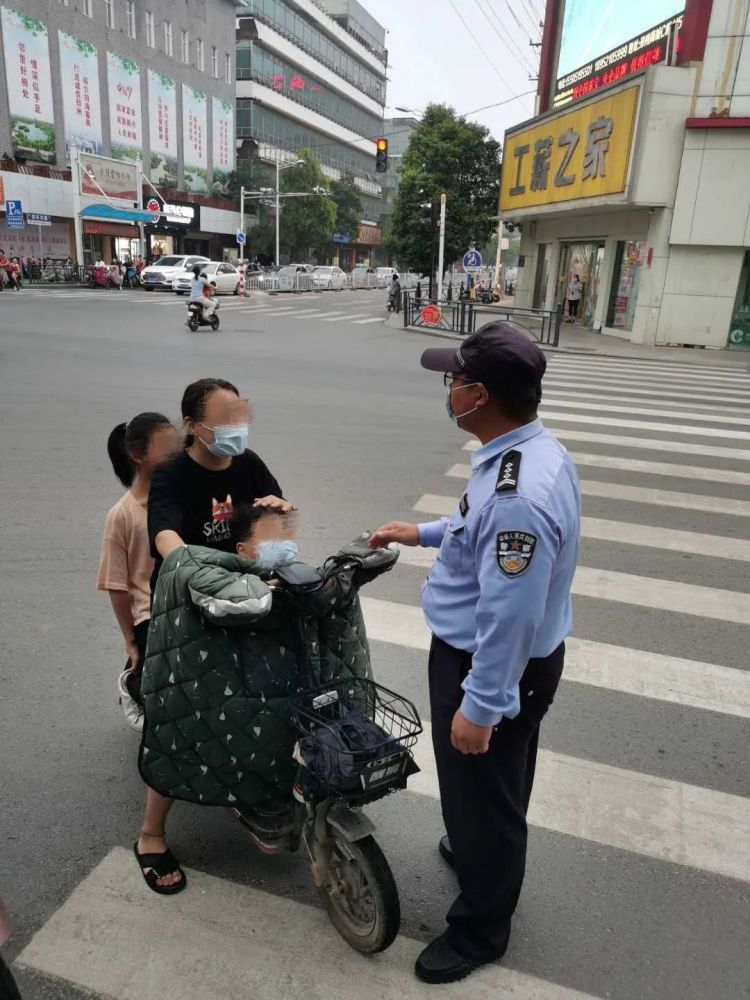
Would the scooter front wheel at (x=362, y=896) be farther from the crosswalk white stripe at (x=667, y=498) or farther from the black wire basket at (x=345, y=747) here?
the crosswalk white stripe at (x=667, y=498)

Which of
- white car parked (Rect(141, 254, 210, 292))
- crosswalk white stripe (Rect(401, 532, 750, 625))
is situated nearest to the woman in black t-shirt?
crosswalk white stripe (Rect(401, 532, 750, 625))

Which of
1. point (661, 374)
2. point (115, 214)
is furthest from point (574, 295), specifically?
point (115, 214)

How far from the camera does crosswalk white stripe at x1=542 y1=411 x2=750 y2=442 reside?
964 centimetres

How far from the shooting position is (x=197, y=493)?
2793 millimetres

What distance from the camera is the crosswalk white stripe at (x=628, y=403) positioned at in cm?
1110

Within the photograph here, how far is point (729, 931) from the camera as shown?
2.46 metres

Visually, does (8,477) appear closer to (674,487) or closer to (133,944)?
(133,944)

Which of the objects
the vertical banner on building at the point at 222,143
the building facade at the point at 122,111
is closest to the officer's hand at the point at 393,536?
the building facade at the point at 122,111

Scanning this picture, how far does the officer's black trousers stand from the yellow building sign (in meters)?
20.1

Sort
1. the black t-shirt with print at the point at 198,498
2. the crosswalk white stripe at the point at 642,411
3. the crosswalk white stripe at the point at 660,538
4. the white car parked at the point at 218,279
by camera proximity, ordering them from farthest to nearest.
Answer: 1. the white car parked at the point at 218,279
2. the crosswalk white stripe at the point at 642,411
3. the crosswalk white stripe at the point at 660,538
4. the black t-shirt with print at the point at 198,498

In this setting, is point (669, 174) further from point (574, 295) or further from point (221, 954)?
point (221, 954)

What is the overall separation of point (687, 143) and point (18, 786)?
20847 millimetres

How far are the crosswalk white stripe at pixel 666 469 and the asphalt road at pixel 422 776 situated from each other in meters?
0.04

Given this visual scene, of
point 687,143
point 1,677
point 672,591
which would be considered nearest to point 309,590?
point 1,677
